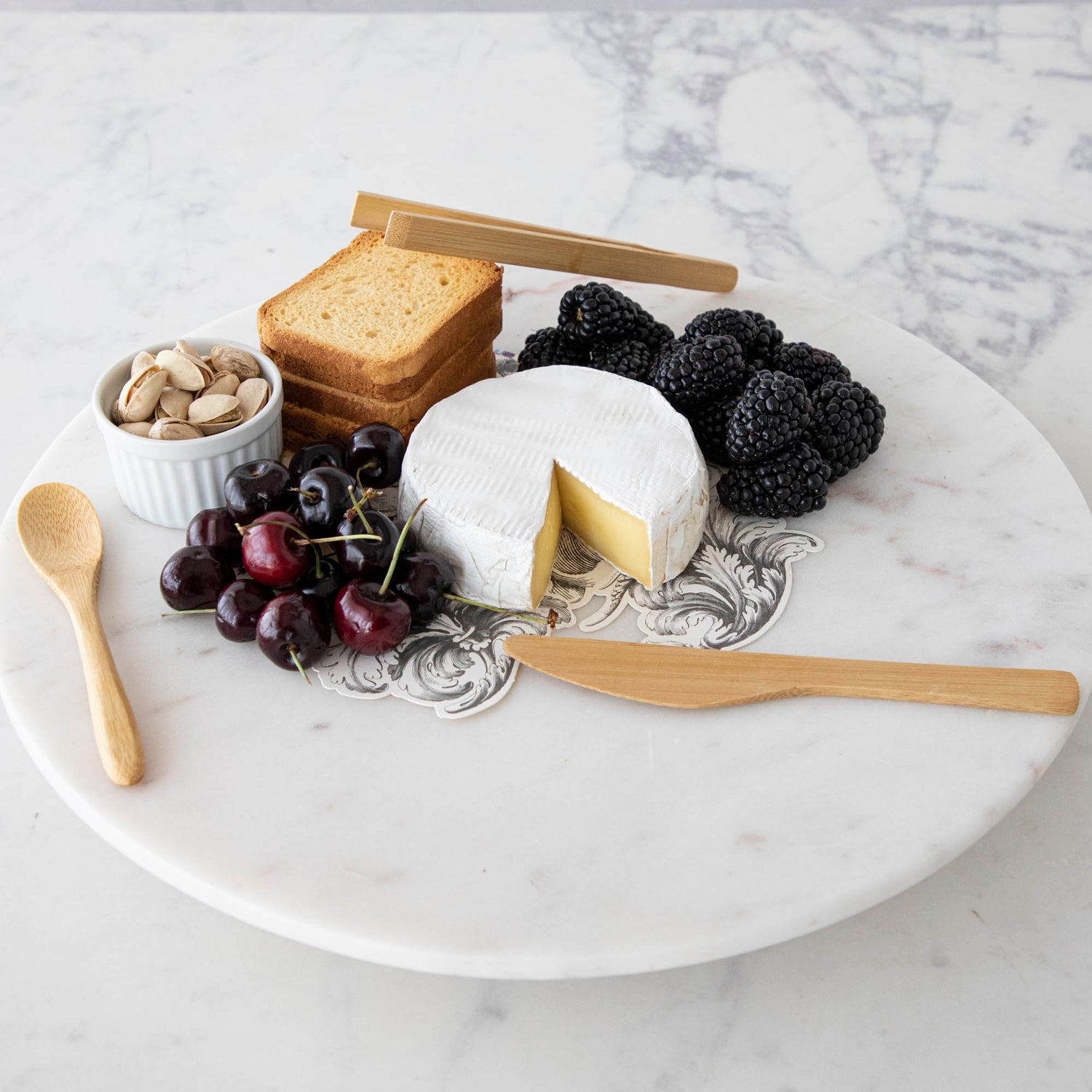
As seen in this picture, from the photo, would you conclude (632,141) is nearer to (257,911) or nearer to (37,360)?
(37,360)

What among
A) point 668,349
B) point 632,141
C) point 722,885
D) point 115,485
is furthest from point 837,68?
point 722,885

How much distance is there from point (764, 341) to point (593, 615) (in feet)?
2.17

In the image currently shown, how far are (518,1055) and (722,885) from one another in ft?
1.10

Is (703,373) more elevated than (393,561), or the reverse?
(703,373)

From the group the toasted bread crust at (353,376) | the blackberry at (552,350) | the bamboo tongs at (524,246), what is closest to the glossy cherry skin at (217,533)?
the toasted bread crust at (353,376)

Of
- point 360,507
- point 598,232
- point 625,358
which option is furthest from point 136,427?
point 598,232

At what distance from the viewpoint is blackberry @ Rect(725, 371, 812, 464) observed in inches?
72.4

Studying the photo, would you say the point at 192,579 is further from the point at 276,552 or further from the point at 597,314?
the point at 597,314

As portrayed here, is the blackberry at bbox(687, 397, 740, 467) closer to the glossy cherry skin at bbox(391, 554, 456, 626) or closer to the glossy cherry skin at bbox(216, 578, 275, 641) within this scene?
the glossy cherry skin at bbox(391, 554, 456, 626)

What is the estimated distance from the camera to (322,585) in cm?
168

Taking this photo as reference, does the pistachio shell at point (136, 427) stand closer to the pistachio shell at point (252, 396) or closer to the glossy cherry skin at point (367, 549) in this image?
the pistachio shell at point (252, 396)

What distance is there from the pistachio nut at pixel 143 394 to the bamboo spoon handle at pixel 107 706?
0.32m

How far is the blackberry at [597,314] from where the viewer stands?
211cm

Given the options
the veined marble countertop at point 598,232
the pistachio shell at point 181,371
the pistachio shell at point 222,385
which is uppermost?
the pistachio shell at point 181,371
